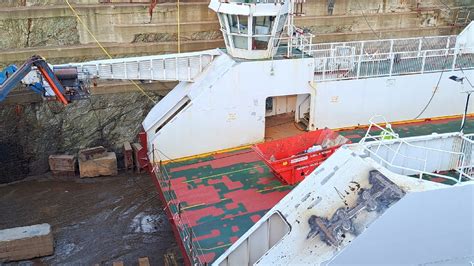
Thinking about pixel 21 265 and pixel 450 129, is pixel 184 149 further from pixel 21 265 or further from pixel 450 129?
pixel 450 129

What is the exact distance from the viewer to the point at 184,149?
12.7 metres

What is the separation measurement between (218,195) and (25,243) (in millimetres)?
4739

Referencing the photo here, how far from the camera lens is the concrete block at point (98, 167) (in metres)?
14.8

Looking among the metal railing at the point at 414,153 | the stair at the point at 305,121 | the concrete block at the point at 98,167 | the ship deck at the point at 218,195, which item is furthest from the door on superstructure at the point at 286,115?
the metal railing at the point at 414,153

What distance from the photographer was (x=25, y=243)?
422 inches

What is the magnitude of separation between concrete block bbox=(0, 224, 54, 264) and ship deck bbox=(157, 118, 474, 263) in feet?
10.0

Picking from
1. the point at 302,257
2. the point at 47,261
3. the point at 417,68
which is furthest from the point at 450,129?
the point at 47,261

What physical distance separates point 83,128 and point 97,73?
5.10 m

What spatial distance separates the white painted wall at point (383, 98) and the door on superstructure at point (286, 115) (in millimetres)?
696

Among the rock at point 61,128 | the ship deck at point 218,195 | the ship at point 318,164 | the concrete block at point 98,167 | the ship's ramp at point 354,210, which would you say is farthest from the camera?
the rock at point 61,128

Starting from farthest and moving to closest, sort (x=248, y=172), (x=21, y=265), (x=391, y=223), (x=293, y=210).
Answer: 1. (x=248, y=172)
2. (x=21, y=265)
3. (x=293, y=210)
4. (x=391, y=223)

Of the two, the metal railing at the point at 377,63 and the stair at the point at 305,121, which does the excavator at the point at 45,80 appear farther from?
the metal railing at the point at 377,63

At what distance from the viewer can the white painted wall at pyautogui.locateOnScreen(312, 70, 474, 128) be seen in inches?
532

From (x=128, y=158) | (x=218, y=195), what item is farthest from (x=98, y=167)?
(x=218, y=195)
